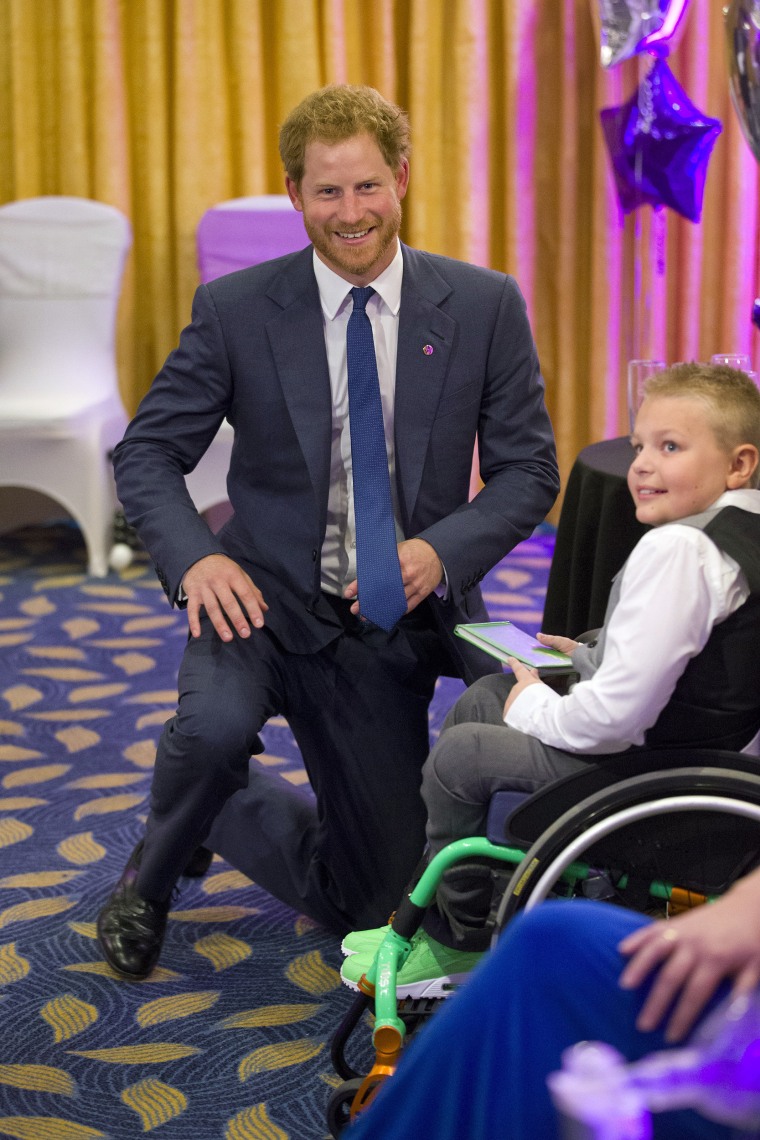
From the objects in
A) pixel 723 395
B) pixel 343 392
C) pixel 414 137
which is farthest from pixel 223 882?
pixel 414 137

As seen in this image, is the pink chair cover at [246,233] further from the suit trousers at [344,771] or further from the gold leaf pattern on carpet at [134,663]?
the suit trousers at [344,771]

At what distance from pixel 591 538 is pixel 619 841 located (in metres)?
1.28

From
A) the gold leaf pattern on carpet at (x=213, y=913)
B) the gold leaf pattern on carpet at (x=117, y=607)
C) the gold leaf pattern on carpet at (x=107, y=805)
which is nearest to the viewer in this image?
the gold leaf pattern on carpet at (x=213, y=913)

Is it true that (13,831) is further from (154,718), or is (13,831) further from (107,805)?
(154,718)

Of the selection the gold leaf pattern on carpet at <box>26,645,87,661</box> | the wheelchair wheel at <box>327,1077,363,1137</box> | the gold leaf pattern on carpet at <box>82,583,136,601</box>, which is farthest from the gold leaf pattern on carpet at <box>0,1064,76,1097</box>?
the gold leaf pattern on carpet at <box>82,583,136,601</box>

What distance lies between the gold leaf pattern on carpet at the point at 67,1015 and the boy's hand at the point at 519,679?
0.83 metres

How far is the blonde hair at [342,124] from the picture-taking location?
2148 mm

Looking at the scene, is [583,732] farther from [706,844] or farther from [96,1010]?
[96,1010]

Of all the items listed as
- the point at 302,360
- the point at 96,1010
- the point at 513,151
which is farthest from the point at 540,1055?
the point at 513,151

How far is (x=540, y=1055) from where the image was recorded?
3.60 ft

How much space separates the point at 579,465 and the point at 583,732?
1.31 metres

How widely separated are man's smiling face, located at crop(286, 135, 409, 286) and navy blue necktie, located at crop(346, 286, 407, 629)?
72mm

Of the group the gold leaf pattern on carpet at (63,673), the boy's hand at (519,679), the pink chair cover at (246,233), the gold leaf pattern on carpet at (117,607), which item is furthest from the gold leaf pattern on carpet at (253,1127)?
the pink chair cover at (246,233)

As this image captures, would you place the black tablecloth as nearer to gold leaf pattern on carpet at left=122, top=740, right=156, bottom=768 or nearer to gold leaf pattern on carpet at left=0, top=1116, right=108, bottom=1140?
gold leaf pattern on carpet at left=122, top=740, right=156, bottom=768
